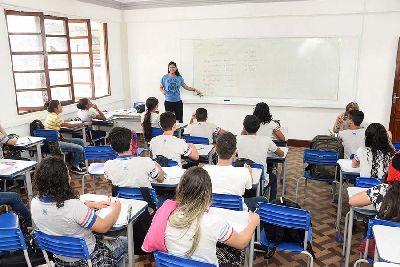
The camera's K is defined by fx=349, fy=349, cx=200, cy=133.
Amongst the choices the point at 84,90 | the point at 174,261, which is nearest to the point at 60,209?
the point at 174,261

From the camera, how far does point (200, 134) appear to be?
4.91 meters

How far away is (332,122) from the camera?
695 cm

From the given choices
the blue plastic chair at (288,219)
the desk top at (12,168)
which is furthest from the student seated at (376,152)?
the desk top at (12,168)

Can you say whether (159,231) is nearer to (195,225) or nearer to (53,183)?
(195,225)

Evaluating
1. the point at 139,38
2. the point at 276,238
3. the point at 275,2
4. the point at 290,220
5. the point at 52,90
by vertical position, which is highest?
the point at 275,2

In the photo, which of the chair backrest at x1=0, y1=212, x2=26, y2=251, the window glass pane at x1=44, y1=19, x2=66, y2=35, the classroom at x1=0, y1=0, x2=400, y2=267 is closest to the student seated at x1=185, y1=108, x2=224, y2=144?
the classroom at x1=0, y1=0, x2=400, y2=267

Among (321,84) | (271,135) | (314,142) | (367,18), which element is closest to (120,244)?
(271,135)

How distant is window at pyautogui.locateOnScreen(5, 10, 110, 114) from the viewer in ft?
19.0

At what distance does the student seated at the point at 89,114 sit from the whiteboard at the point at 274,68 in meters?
2.31

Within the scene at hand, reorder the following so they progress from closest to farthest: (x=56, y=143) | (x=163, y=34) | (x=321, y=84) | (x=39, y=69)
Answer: (x=56, y=143)
(x=39, y=69)
(x=321, y=84)
(x=163, y=34)

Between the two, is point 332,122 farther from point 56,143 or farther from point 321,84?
point 56,143

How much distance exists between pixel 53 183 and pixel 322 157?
3070 millimetres

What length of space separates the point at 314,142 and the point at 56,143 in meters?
3.78

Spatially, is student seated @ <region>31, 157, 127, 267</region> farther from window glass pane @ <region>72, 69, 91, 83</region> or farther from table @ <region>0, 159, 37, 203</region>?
window glass pane @ <region>72, 69, 91, 83</region>
